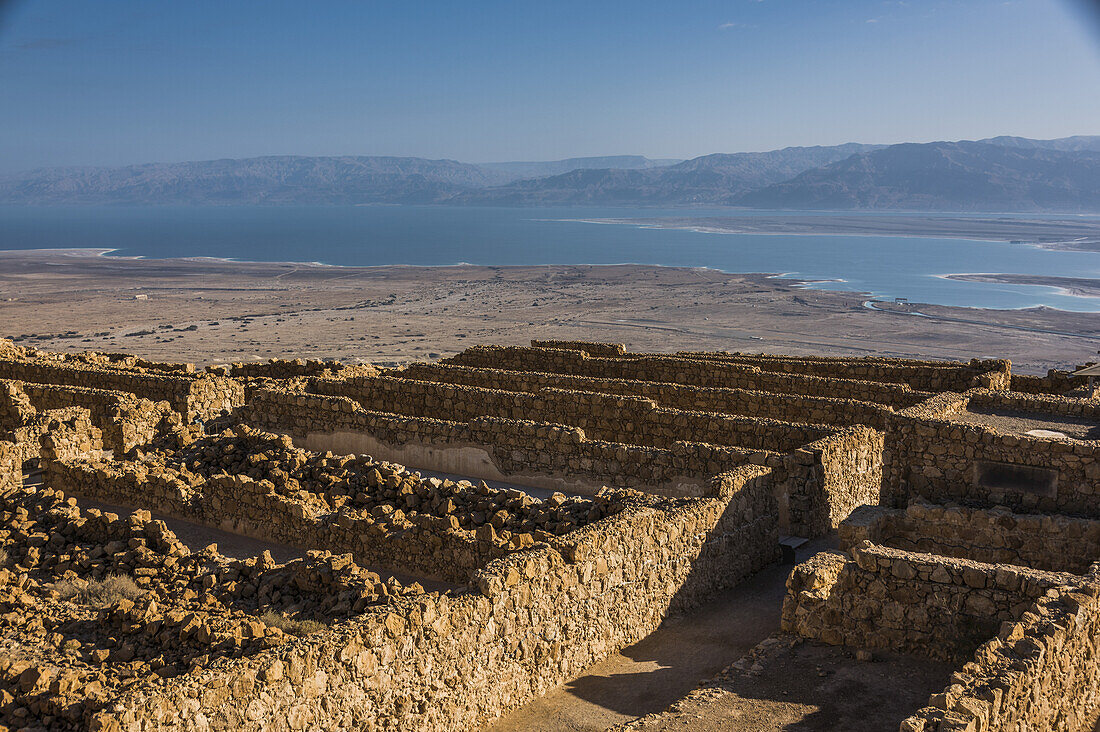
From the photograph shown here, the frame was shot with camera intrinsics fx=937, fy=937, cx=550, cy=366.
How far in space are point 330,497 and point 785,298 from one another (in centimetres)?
6377

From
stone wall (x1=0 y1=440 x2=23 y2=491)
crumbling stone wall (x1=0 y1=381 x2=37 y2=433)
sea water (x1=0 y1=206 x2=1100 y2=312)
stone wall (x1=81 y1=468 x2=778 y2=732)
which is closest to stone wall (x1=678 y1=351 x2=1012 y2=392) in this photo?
stone wall (x1=81 y1=468 x2=778 y2=732)

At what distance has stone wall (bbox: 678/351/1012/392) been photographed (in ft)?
56.5

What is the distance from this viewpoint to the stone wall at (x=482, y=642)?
573 cm

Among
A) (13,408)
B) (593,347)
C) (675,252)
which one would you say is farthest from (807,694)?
(675,252)

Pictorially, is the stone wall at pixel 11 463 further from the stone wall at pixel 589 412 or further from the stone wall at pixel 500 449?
the stone wall at pixel 589 412

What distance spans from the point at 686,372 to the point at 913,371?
14.1 feet

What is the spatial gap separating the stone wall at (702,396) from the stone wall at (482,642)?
5.07 m

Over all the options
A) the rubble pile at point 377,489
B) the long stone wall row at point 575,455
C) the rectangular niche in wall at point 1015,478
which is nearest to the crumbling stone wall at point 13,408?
the long stone wall row at point 575,455

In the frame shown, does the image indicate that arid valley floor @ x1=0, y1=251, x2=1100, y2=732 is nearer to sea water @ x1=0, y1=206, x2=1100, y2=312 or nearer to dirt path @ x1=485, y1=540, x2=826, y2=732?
dirt path @ x1=485, y1=540, x2=826, y2=732

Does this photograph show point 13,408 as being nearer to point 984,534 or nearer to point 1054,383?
point 984,534

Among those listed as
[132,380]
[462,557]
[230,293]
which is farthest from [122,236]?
[462,557]

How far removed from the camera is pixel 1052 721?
21.7 feet

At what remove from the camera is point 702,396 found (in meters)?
16.0

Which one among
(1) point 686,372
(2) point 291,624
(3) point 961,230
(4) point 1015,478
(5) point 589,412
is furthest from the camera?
(3) point 961,230
